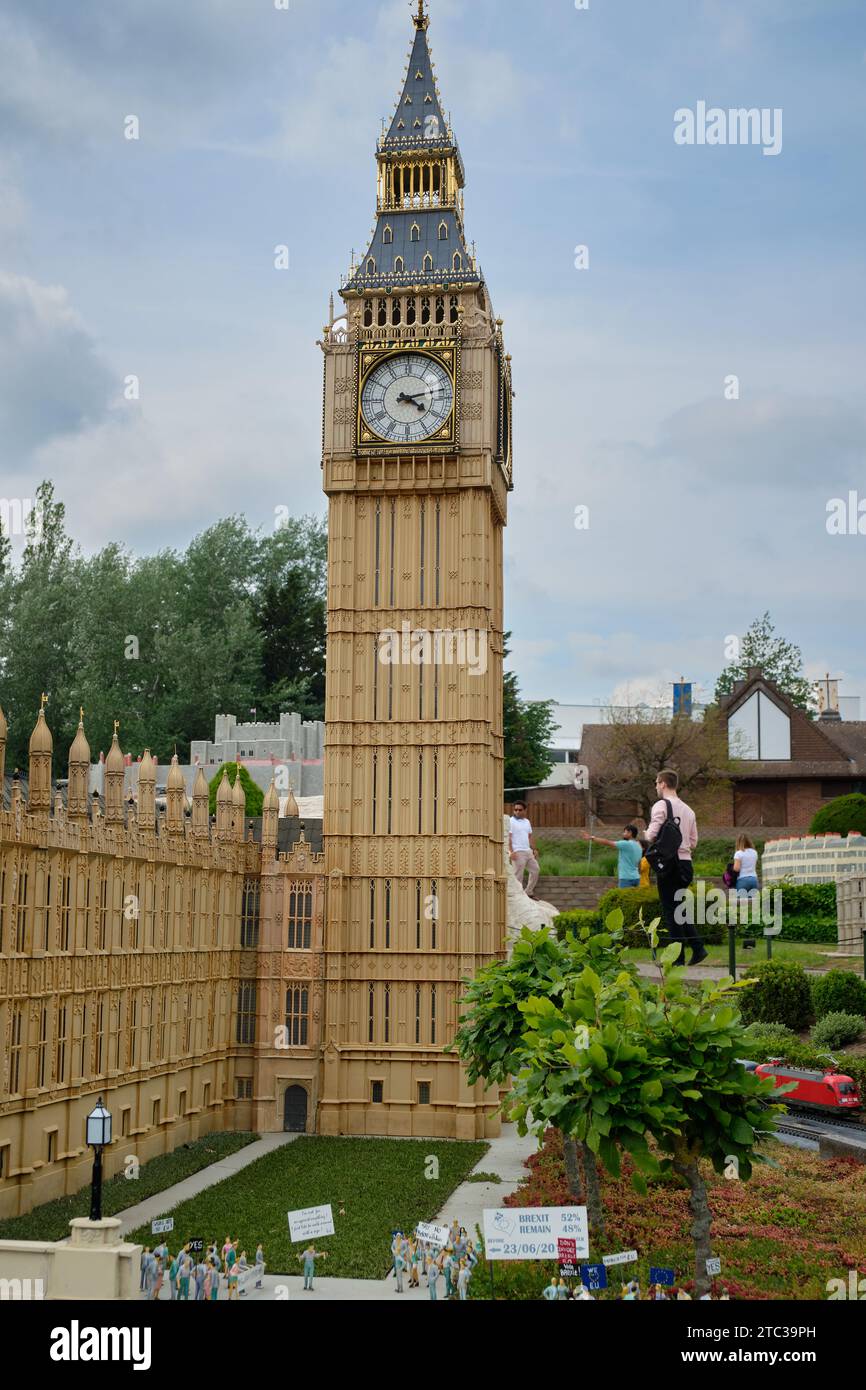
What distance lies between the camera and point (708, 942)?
62312 millimetres

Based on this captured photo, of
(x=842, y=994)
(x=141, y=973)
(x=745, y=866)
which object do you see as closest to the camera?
(x=745, y=866)

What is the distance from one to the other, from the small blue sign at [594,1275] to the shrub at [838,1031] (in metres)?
20.8

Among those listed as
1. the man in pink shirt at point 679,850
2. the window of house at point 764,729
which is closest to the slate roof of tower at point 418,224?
the man in pink shirt at point 679,850

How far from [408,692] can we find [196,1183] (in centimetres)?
1754

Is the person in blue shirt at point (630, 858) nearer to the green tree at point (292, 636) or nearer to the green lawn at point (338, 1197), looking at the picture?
the green lawn at point (338, 1197)

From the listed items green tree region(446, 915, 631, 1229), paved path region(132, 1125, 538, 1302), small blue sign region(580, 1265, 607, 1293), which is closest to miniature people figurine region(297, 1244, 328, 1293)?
paved path region(132, 1125, 538, 1302)

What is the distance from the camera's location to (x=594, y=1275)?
24438 millimetres

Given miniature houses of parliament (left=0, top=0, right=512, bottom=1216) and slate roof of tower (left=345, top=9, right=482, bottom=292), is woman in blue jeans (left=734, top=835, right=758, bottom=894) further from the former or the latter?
slate roof of tower (left=345, top=9, right=482, bottom=292)

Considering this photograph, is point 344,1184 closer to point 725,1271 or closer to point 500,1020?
point 500,1020

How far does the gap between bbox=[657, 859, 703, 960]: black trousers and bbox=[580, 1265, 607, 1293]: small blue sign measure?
5248 mm

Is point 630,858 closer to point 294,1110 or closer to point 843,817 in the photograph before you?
point 843,817

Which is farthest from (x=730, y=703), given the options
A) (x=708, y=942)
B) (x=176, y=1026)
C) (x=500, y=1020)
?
(x=500, y=1020)

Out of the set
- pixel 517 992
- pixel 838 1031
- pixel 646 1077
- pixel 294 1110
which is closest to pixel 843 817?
pixel 838 1031
